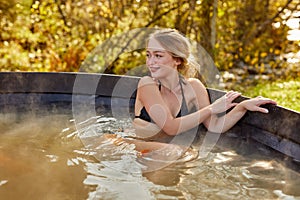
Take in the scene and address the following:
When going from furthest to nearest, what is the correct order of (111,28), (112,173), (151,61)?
(111,28) < (151,61) < (112,173)

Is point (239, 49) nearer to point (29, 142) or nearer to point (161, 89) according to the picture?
point (161, 89)

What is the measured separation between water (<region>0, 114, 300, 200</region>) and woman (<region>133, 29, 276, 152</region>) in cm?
21

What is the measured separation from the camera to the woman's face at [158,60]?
2957 mm

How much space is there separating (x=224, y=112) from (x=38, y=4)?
147 inches

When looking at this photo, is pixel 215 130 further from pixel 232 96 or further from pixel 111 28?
pixel 111 28

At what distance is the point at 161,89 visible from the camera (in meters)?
3.11

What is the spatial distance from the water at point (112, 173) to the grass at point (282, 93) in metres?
1.81

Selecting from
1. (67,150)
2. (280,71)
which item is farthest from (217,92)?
(280,71)

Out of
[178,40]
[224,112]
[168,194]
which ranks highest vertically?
[178,40]

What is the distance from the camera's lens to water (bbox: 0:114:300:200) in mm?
2143

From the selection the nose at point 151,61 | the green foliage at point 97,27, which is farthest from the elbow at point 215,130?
the green foliage at point 97,27

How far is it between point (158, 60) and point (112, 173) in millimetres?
908

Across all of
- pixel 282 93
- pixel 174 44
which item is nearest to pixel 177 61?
pixel 174 44

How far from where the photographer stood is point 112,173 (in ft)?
7.87
